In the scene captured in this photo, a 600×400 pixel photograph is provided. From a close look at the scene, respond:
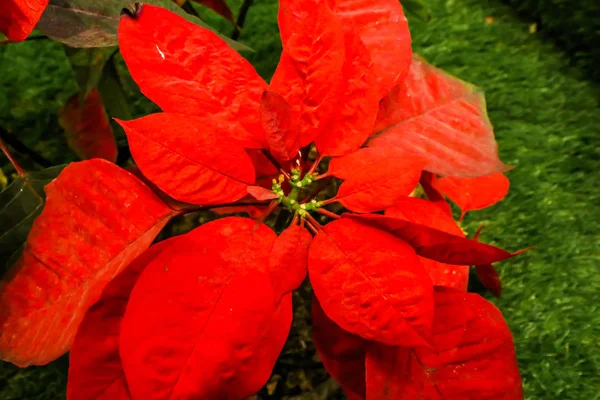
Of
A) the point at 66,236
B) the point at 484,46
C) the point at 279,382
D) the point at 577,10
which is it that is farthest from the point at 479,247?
the point at 577,10

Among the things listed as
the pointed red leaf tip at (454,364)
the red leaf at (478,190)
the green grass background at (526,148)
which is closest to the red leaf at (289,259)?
the pointed red leaf tip at (454,364)

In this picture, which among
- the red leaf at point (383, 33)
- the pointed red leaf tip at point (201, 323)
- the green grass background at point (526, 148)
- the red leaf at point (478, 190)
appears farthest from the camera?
the green grass background at point (526, 148)

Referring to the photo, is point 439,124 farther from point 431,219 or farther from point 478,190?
point 478,190

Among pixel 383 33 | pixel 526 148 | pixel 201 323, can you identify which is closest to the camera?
Result: pixel 201 323

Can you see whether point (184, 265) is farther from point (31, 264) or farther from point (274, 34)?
point (274, 34)

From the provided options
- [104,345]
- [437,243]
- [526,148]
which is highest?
[437,243]

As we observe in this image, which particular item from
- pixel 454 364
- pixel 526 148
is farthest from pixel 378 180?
pixel 526 148

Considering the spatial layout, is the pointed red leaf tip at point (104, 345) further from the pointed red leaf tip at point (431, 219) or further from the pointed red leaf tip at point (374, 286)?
the pointed red leaf tip at point (431, 219)
